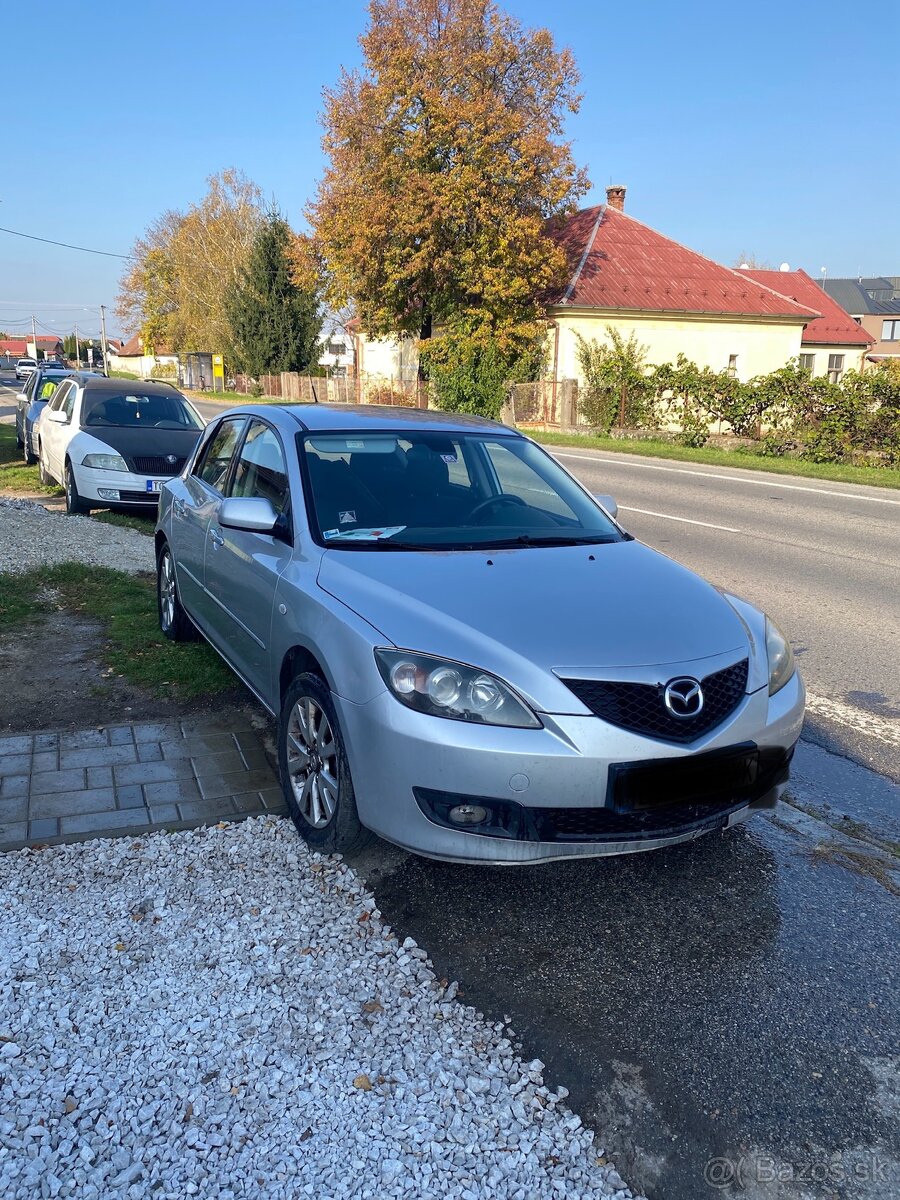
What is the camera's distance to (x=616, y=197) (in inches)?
1661

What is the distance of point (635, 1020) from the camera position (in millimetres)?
2828

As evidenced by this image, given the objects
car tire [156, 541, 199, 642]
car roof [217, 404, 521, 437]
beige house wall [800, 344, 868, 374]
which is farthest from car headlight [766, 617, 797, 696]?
beige house wall [800, 344, 868, 374]

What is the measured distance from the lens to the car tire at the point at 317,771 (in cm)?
342

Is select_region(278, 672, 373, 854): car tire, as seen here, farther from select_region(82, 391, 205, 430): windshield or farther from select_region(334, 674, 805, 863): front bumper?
select_region(82, 391, 205, 430): windshield

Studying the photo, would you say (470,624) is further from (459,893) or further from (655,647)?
(459,893)

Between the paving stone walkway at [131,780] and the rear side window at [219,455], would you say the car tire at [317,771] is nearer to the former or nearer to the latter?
the paving stone walkway at [131,780]

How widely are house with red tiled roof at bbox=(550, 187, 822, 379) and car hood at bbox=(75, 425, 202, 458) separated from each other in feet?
78.8

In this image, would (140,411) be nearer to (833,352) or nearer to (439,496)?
(439,496)

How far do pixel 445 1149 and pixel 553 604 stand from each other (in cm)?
175

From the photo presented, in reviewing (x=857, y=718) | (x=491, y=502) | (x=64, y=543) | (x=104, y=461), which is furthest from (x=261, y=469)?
(x=104, y=461)

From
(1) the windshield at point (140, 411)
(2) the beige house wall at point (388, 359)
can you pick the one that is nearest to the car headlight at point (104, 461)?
(1) the windshield at point (140, 411)

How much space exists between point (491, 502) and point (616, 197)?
138 ft

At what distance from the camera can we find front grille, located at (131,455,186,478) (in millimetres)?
11188

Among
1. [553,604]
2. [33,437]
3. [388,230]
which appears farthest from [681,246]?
[553,604]
